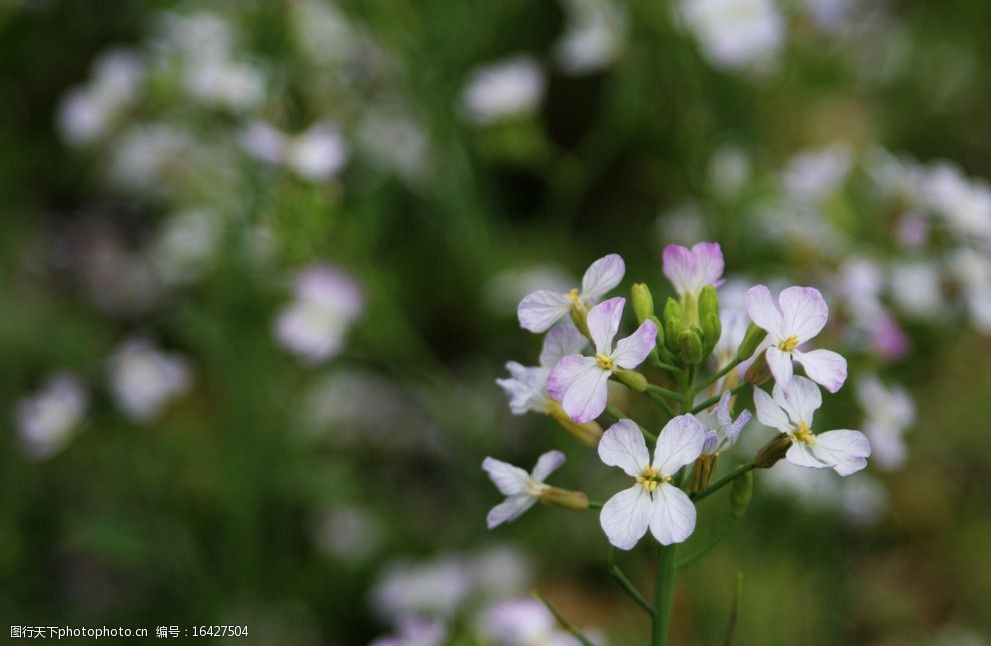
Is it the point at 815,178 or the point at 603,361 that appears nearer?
the point at 603,361

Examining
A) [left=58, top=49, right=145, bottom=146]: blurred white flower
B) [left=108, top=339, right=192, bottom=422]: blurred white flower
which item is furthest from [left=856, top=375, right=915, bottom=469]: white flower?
[left=58, top=49, right=145, bottom=146]: blurred white flower

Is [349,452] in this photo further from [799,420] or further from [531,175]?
[799,420]

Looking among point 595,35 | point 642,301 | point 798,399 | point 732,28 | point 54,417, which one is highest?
point 595,35

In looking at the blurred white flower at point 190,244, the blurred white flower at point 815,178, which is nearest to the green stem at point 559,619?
the blurred white flower at point 815,178

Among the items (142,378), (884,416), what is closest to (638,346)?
(884,416)

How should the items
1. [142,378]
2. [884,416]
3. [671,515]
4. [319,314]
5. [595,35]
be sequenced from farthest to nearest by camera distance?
1. [595,35]
2. [142,378]
3. [319,314]
4. [884,416]
5. [671,515]

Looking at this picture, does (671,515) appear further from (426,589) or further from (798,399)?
(426,589)
